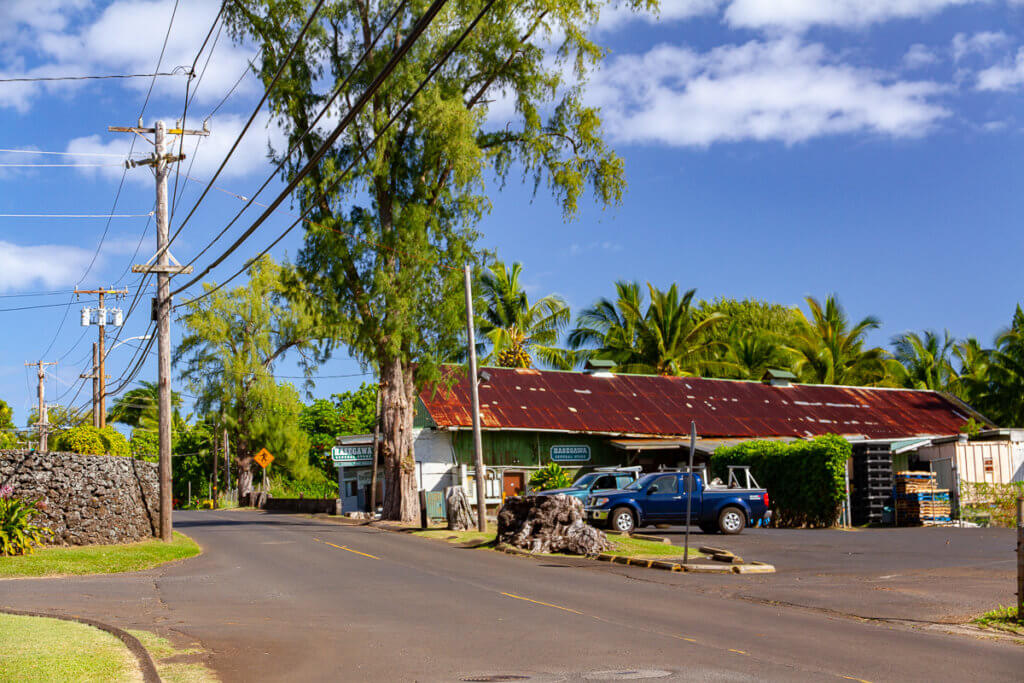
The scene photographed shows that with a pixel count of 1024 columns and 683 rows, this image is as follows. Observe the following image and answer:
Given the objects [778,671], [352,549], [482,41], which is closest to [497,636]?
[778,671]

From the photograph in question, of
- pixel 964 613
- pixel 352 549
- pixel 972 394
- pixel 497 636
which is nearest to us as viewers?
pixel 497 636

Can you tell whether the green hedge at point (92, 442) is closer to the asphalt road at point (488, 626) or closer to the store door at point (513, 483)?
the asphalt road at point (488, 626)

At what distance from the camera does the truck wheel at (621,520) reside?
89.0ft

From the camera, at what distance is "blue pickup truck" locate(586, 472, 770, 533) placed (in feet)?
89.2

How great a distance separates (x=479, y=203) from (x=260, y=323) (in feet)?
110

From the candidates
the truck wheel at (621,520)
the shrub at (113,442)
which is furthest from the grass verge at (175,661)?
the shrub at (113,442)

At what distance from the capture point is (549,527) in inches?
915

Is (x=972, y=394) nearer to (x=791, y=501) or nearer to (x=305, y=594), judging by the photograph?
(x=791, y=501)

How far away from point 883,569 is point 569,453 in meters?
21.4

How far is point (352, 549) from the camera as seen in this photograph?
2323 cm

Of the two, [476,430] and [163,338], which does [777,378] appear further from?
[163,338]

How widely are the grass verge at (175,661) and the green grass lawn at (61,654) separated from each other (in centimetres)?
28

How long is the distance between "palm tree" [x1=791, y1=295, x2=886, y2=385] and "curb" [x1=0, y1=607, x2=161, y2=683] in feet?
161

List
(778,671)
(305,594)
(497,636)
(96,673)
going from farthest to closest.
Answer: (305,594) → (497,636) → (778,671) → (96,673)
